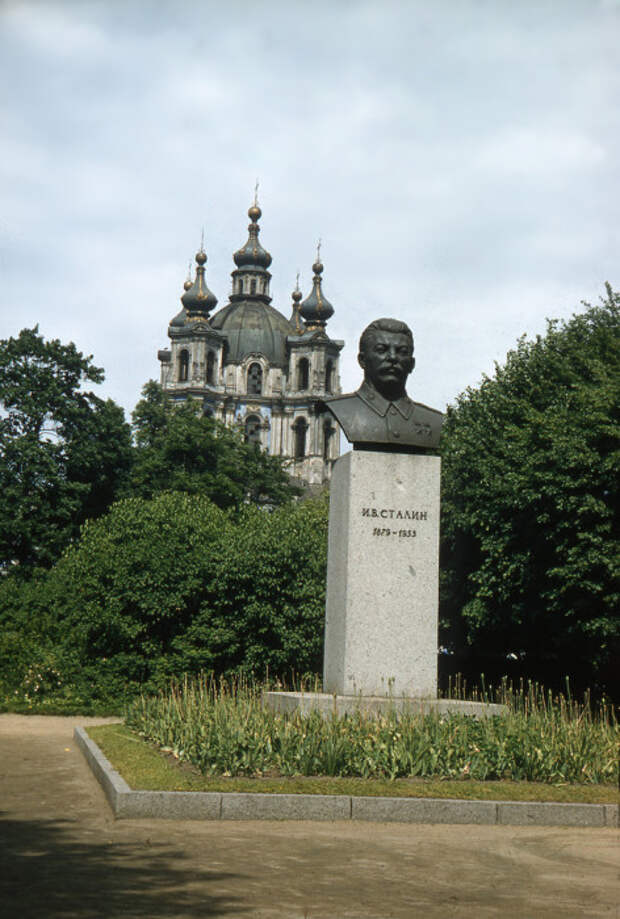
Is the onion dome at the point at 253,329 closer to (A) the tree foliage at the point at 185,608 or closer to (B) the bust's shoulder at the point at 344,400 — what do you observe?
(A) the tree foliage at the point at 185,608

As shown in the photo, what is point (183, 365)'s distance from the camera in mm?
118062

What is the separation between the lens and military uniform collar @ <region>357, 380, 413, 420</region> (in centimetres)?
1441

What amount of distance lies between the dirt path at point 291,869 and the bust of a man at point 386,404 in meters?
5.92

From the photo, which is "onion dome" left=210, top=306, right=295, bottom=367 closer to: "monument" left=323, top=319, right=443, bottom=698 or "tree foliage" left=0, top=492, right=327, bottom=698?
"tree foliage" left=0, top=492, right=327, bottom=698

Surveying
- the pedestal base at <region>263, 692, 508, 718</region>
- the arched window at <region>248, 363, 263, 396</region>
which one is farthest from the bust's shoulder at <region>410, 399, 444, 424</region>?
the arched window at <region>248, 363, 263, 396</region>

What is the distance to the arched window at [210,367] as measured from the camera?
387ft

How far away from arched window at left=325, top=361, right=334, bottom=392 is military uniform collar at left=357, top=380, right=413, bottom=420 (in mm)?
104359

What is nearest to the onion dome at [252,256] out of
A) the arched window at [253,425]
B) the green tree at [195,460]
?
the arched window at [253,425]

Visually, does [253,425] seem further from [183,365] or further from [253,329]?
[253,329]

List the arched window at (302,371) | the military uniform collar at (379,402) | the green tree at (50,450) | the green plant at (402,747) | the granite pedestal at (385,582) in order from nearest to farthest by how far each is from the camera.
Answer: the green plant at (402,747) → the granite pedestal at (385,582) → the military uniform collar at (379,402) → the green tree at (50,450) → the arched window at (302,371)

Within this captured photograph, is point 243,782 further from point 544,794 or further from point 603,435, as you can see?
point 603,435

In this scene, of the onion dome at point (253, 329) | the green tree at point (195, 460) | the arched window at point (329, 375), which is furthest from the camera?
the onion dome at point (253, 329)

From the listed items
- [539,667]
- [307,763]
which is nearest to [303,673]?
[539,667]

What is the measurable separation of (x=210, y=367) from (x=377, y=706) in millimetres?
107142
